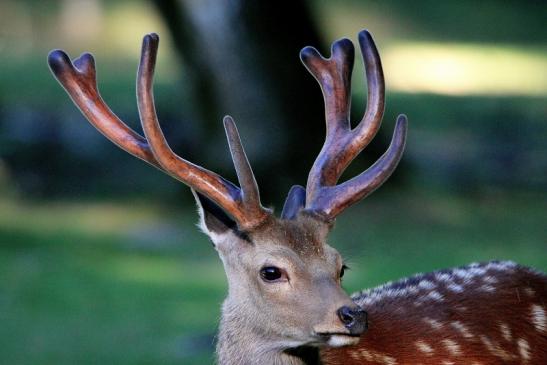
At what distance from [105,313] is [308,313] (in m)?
5.05

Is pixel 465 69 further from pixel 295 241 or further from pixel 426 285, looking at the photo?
pixel 295 241

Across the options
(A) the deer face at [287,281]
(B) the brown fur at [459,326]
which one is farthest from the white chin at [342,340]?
(B) the brown fur at [459,326]

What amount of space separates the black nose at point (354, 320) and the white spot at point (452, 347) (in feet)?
2.58

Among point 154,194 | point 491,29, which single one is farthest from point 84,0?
point 154,194

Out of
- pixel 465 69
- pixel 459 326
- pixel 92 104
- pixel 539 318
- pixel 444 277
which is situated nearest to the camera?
pixel 92 104

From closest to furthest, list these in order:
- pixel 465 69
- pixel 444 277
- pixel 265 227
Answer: pixel 265 227
pixel 444 277
pixel 465 69

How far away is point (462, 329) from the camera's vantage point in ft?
19.2

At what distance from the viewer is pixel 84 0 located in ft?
87.0

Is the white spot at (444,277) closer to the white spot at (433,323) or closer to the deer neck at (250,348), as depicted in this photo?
the white spot at (433,323)

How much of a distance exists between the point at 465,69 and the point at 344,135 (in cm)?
1468

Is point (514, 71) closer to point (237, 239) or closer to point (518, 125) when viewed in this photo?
point (518, 125)

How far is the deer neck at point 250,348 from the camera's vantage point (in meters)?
5.45

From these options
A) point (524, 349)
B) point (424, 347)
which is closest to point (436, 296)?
point (424, 347)

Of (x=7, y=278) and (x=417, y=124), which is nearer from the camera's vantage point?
(x=7, y=278)
